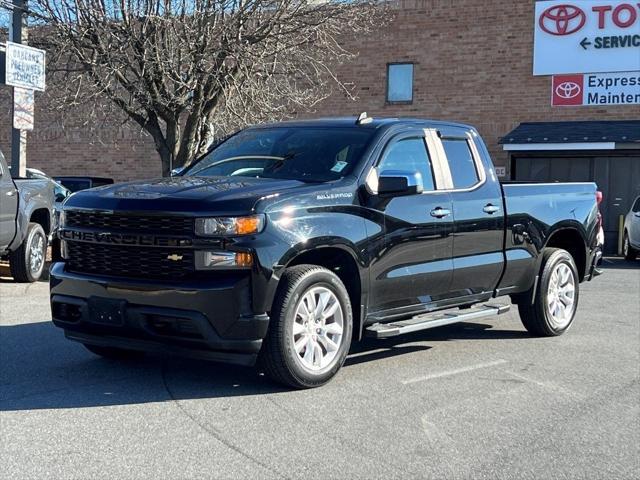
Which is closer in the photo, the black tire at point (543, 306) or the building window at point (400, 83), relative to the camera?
the black tire at point (543, 306)

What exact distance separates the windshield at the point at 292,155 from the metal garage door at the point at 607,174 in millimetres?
15649

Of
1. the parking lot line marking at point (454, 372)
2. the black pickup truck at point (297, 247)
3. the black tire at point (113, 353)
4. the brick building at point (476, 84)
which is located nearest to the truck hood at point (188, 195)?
the black pickup truck at point (297, 247)

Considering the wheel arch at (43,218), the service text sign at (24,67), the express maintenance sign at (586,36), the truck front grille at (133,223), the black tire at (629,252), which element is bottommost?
the black tire at (629,252)

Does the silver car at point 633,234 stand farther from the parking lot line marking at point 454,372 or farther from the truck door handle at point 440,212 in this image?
the truck door handle at point 440,212

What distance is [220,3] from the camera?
13062mm

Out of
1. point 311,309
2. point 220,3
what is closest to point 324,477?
point 311,309

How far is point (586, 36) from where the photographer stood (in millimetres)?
21703

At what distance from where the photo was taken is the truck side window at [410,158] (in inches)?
263

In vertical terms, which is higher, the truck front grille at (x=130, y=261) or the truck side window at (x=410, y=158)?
A: the truck side window at (x=410, y=158)

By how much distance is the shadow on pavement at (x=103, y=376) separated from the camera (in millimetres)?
5559

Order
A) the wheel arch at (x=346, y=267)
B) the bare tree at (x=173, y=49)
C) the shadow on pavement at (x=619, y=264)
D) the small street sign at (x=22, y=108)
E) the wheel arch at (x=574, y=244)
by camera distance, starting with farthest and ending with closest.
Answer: the shadow on pavement at (x=619, y=264)
the bare tree at (x=173, y=49)
the small street sign at (x=22, y=108)
the wheel arch at (x=574, y=244)
the wheel arch at (x=346, y=267)

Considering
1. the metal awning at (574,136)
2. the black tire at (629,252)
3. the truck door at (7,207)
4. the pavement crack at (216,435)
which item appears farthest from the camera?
the metal awning at (574,136)

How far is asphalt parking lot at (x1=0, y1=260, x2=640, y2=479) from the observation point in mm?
4418

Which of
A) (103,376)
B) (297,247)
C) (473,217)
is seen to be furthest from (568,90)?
(103,376)
